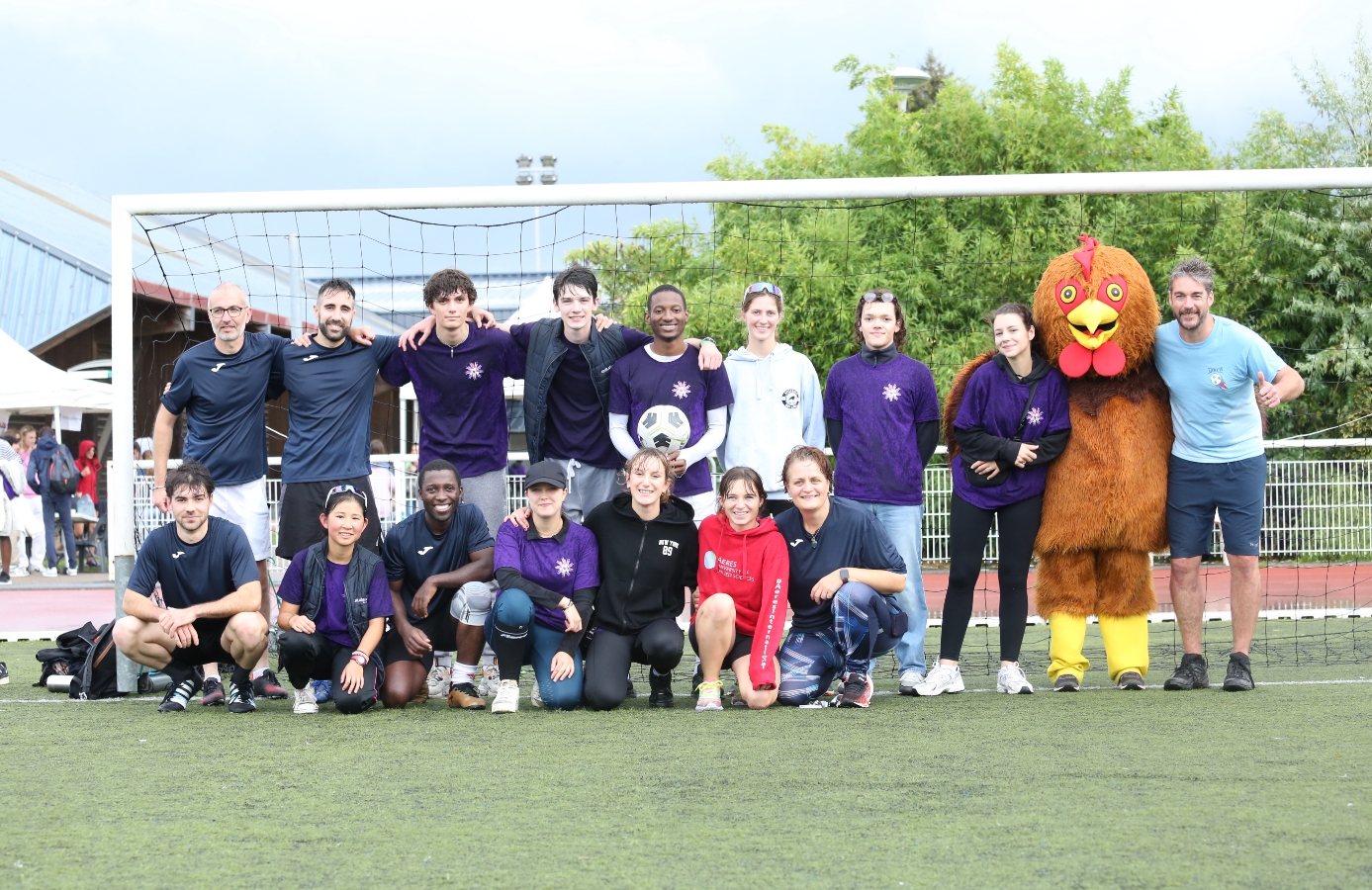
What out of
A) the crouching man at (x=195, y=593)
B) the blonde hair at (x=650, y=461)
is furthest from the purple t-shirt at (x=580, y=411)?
the crouching man at (x=195, y=593)

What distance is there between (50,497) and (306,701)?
11338 millimetres

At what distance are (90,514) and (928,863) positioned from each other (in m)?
16.2

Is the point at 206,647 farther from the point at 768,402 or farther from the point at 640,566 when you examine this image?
the point at 768,402

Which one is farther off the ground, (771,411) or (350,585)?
(771,411)

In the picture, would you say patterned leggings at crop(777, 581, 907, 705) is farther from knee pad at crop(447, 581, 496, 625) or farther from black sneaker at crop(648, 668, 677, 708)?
knee pad at crop(447, 581, 496, 625)

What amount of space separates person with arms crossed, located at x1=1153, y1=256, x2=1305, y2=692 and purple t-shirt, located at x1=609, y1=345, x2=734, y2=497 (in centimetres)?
191

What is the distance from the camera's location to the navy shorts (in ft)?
18.1

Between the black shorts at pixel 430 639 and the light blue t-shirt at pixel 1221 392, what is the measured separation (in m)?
3.18

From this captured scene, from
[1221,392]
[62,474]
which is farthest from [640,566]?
[62,474]

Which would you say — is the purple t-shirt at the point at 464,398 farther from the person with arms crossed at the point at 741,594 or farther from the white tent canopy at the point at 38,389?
the white tent canopy at the point at 38,389

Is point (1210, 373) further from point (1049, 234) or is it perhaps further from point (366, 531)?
point (1049, 234)

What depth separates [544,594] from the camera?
5.36 metres

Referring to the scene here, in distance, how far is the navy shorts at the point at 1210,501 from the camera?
5.51 meters

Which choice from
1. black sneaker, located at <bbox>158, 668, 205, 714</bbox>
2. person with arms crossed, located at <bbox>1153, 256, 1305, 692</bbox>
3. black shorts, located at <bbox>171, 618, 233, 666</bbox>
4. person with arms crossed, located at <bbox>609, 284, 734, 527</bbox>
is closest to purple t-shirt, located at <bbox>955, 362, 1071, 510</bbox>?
Answer: person with arms crossed, located at <bbox>1153, 256, 1305, 692</bbox>
